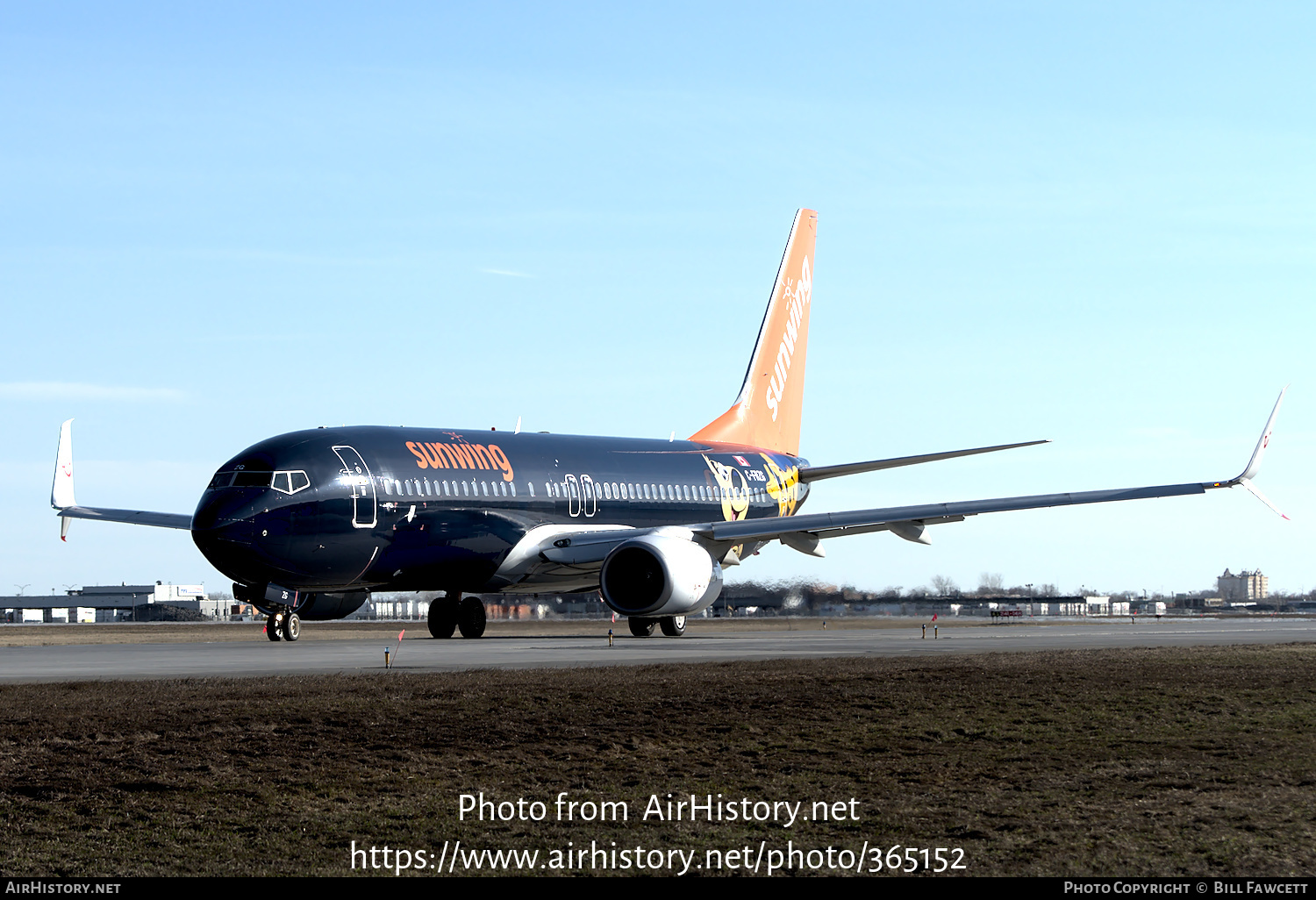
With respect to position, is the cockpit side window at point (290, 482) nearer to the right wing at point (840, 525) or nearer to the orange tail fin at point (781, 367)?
the right wing at point (840, 525)

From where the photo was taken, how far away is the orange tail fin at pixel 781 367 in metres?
45.5

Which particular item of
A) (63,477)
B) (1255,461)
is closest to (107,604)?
(63,477)

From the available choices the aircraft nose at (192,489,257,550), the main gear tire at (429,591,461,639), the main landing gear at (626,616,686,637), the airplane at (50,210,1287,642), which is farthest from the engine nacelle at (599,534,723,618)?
the aircraft nose at (192,489,257,550)

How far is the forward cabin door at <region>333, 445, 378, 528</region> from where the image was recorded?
29.5 metres

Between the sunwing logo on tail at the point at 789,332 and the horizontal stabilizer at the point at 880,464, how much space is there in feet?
11.2

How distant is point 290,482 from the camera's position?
28.3 meters

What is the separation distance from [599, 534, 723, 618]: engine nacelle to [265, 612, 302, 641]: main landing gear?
671 cm

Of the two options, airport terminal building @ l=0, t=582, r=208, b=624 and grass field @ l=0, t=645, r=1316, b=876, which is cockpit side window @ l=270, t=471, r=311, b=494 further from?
airport terminal building @ l=0, t=582, r=208, b=624

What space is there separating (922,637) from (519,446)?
10.8 metres

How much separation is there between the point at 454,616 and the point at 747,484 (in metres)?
10.4

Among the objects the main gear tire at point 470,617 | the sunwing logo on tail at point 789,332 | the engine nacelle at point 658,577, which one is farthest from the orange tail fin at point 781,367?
the engine nacelle at point 658,577

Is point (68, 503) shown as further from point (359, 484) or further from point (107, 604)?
point (107, 604)
